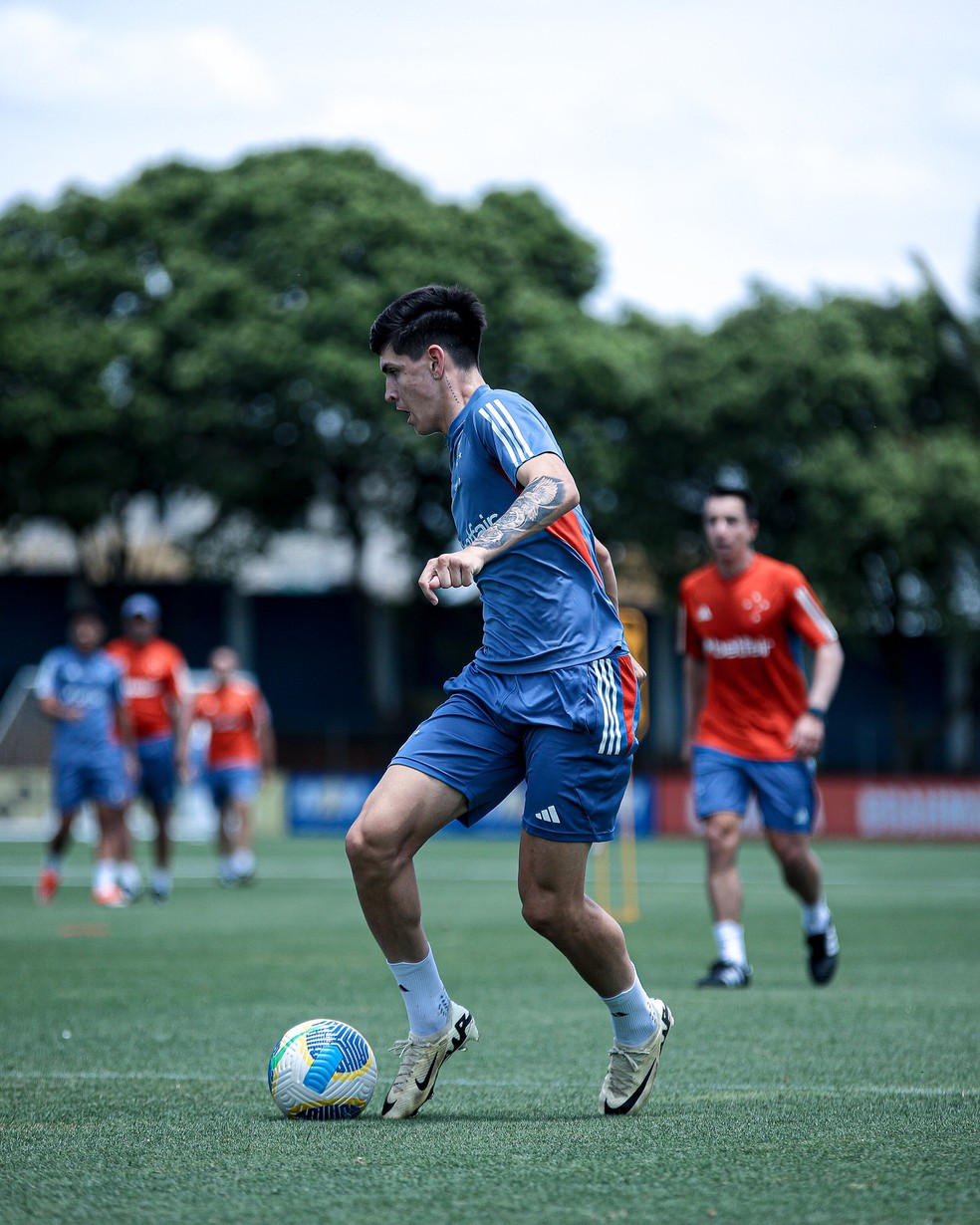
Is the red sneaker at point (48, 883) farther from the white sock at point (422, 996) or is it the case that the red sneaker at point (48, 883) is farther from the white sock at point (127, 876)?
the white sock at point (422, 996)

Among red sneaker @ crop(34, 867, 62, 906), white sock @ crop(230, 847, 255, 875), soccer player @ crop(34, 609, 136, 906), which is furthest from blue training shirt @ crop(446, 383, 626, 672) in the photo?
white sock @ crop(230, 847, 255, 875)

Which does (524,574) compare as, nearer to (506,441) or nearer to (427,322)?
(506,441)

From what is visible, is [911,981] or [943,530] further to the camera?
[943,530]

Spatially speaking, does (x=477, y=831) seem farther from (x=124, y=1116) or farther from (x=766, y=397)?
(x=124, y=1116)

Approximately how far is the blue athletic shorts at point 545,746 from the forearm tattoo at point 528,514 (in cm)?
51

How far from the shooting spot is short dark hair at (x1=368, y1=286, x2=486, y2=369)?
5.21 m

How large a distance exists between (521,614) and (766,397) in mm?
33328

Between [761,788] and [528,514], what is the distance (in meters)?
4.81

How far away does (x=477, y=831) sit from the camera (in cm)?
3253

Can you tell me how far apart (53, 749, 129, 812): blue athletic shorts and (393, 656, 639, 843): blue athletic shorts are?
10.6 m

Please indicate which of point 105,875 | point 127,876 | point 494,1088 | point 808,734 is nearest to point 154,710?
point 127,876

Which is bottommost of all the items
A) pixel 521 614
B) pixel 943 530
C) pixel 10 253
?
pixel 521 614

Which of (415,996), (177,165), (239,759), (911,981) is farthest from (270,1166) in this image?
(177,165)

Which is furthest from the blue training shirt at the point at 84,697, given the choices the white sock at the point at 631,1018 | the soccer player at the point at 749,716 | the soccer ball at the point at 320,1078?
the white sock at the point at 631,1018
